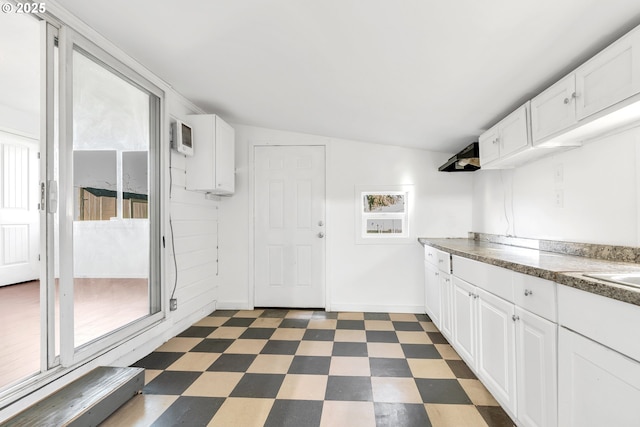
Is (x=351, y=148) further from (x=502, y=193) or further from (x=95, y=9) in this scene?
(x=95, y=9)

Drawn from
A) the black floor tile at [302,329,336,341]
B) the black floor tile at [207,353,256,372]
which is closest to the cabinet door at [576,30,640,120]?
the black floor tile at [302,329,336,341]

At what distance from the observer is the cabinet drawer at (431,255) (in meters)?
3.09

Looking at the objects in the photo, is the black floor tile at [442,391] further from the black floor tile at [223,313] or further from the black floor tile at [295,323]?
the black floor tile at [223,313]

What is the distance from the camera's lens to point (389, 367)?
2395 millimetres

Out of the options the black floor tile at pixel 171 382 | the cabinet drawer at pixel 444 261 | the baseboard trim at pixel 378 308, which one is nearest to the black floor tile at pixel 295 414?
the black floor tile at pixel 171 382

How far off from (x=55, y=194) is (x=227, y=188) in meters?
1.81

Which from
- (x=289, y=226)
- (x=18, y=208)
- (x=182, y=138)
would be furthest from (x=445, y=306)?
(x=18, y=208)

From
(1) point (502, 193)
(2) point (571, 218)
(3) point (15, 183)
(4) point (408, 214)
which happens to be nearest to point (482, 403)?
(2) point (571, 218)

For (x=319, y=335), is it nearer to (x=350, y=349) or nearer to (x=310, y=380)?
(x=350, y=349)

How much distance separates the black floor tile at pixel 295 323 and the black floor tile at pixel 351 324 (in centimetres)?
37

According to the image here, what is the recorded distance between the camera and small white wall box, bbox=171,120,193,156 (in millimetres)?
2920

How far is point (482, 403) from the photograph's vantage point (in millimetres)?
1915

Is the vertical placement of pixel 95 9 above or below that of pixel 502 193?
above

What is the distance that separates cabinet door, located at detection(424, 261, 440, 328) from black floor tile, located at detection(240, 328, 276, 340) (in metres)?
1.67
